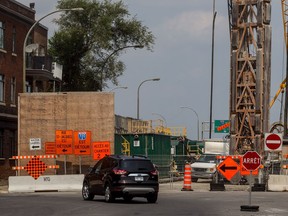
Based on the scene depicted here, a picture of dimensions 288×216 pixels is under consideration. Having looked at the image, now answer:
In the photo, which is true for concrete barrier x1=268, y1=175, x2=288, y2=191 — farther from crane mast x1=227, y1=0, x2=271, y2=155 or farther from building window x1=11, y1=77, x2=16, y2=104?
building window x1=11, y1=77, x2=16, y2=104

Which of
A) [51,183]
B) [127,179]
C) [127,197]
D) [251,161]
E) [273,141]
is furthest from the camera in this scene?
[51,183]

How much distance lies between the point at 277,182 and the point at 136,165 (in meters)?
14.2

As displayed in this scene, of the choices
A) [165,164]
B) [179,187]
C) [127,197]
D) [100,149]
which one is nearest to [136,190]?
[127,197]

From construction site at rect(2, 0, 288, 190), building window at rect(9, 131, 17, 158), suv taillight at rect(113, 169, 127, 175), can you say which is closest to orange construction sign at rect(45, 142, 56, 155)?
construction site at rect(2, 0, 288, 190)

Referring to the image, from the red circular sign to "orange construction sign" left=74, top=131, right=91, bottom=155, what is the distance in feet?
→ 34.6

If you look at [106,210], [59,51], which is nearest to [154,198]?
[106,210]

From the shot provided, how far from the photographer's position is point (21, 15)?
191 ft

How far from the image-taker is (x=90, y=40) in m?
87.6

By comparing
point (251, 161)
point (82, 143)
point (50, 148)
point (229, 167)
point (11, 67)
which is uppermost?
point (11, 67)

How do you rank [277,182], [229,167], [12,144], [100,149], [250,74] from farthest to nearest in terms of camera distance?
1. [12,144]
2. [250,74]
3. [100,149]
4. [277,182]
5. [229,167]

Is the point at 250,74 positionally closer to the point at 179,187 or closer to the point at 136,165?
the point at 179,187

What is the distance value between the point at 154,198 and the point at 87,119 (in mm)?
16332

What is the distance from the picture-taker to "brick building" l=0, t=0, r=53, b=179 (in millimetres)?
55000

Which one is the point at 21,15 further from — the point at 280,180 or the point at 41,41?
the point at 280,180
